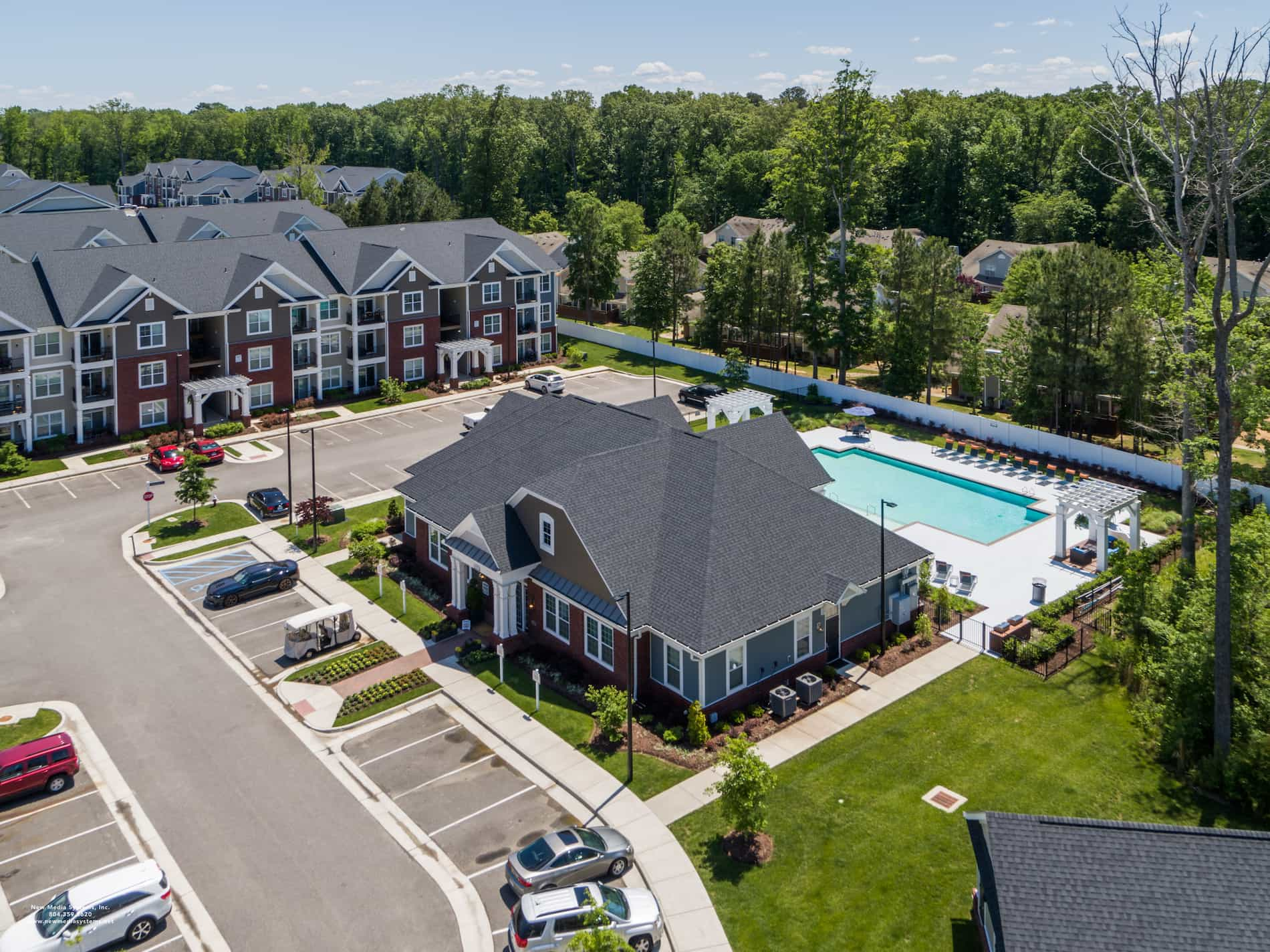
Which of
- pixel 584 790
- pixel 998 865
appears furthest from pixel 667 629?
pixel 998 865

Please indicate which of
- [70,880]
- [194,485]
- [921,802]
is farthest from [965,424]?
[70,880]

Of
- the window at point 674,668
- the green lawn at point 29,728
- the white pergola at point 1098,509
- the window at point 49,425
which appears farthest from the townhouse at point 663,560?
the window at point 49,425

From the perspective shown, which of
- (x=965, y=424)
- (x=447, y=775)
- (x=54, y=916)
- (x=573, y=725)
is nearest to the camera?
(x=54, y=916)

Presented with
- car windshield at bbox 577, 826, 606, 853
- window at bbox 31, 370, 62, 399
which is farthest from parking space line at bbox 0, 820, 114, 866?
window at bbox 31, 370, 62, 399

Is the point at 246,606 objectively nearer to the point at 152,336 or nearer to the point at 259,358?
the point at 152,336

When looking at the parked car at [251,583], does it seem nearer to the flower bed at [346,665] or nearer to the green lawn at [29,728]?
the flower bed at [346,665]

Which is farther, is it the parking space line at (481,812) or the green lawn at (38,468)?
the green lawn at (38,468)
